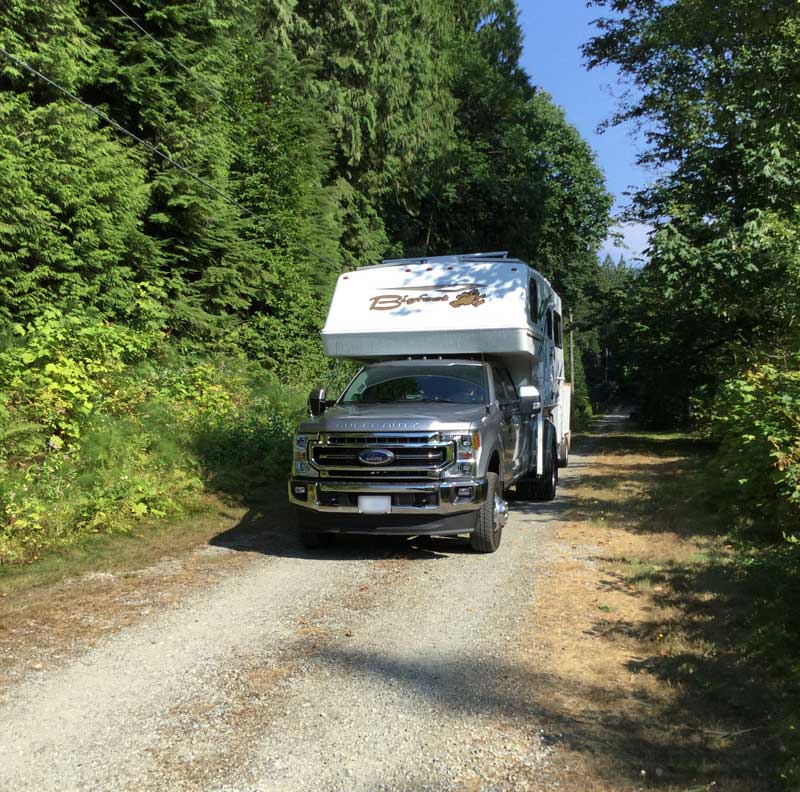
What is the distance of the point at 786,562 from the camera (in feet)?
21.9

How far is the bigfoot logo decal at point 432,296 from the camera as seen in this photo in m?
10.3

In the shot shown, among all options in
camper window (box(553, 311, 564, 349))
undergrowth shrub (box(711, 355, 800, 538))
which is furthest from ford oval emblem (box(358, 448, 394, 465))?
camper window (box(553, 311, 564, 349))

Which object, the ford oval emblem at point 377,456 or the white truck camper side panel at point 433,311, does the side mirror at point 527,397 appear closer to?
the white truck camper side panel at point 433,311

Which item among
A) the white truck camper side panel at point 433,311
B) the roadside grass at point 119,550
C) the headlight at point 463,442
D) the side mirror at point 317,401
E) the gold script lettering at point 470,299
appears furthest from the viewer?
the gold script lettering at point 470,299

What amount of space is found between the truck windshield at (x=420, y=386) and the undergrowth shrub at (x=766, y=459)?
3.16 m

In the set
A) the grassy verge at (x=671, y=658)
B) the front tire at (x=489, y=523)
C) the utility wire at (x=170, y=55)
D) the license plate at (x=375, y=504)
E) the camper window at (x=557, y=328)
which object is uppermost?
the utility wire at (x=170, y=55)

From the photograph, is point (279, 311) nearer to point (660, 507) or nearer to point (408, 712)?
point (660, 507)

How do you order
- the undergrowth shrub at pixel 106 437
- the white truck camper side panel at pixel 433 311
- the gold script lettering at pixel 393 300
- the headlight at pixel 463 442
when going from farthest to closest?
the gold script lettering at pixel 393 300 → the white truck camper side panel at pixel 433 311 → the undergrowth shrub at pixel 106 437 → the headlight at pixel 463 442

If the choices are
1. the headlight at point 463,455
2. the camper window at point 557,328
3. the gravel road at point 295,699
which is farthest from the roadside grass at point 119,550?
the camper window at point 557,328

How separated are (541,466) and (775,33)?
23.0 ft

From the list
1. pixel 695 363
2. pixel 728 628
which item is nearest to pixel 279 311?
pixel 695 363

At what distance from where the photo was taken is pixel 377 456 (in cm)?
779

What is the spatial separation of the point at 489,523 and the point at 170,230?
9.97 metres

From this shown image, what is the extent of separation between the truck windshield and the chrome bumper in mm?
1405
